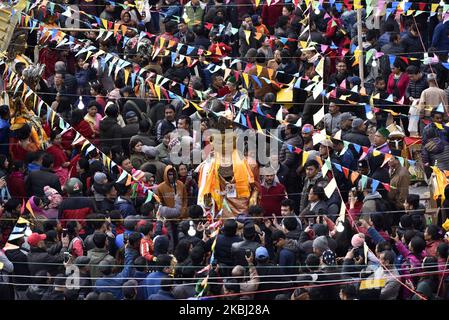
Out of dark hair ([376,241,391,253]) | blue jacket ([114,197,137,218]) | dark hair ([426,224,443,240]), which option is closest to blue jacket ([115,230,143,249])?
blue jacket ([114,197,137,218])

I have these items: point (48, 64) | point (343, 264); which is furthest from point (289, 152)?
point (48, 64)

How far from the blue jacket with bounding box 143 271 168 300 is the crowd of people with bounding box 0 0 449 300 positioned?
20 mm

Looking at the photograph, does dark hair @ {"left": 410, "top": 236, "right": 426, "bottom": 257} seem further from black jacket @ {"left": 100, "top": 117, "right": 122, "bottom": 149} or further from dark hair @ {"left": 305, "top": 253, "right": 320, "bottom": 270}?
black jacket @ {"left": 100, "top": 117, "right": 122, "bottom": 149}

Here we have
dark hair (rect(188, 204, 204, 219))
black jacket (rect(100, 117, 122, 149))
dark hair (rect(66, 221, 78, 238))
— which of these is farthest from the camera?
black jacket (rect(100, 117, 122, 149))

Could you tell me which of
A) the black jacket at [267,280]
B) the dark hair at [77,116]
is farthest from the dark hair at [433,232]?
the dark hair at [77,116]

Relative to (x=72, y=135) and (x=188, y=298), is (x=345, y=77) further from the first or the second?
Answer: (x=188, y=298)

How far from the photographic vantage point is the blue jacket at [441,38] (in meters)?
34.0

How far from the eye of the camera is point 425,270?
25.7 meters

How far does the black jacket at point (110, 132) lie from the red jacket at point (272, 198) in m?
3.14

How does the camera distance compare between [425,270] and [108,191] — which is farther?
[108,191]

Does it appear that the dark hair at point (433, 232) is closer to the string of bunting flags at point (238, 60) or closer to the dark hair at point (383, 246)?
the dark hair at point (383, 246)

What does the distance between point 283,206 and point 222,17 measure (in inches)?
345

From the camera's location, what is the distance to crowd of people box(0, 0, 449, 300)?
26141 millimetres

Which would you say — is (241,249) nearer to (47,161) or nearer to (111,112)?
(47,161)
